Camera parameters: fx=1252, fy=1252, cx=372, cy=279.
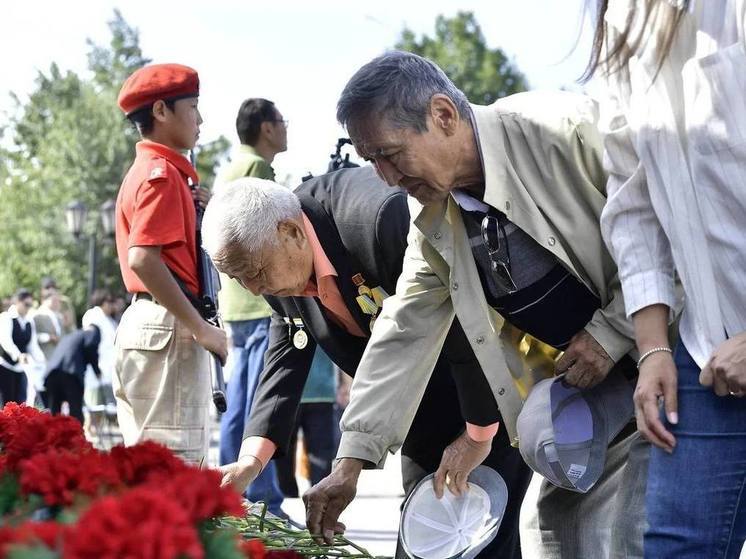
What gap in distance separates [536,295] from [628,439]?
43cm

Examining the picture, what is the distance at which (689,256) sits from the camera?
2.23m

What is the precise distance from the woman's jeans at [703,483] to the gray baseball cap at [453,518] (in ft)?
3.01

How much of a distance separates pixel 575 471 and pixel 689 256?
71cm

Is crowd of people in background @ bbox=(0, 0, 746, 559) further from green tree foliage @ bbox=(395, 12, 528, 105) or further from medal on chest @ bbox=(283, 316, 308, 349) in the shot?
green tree foliage @ bbox=(395, 12, 528, 105)

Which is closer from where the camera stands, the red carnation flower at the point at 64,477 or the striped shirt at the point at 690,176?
the red carnation flower at the point at 64,477

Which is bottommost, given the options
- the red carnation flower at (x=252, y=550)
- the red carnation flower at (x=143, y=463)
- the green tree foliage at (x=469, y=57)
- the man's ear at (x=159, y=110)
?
the red carnation flower at (x=252, y=550)

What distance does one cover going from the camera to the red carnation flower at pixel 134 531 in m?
1.20

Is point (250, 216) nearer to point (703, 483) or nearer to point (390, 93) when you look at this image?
point (390, 93)

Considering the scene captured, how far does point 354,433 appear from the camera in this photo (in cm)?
314

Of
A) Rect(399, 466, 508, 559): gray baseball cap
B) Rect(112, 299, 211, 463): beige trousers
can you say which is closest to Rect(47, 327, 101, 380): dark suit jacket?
Rect(112, 299, 211, 463): beige trousers

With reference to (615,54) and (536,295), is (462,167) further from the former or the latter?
(615,54)

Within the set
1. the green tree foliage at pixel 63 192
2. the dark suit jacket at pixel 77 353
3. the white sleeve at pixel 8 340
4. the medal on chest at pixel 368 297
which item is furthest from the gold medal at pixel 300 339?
the green tree foliage at pixel 63 192

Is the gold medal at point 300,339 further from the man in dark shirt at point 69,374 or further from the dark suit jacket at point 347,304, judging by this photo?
the man in dark shirt at point 69,374

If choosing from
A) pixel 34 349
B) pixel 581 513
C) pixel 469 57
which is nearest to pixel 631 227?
pixel 581 513
